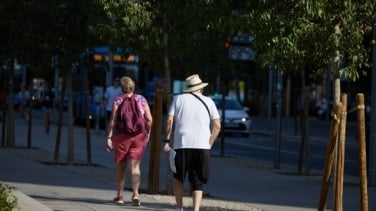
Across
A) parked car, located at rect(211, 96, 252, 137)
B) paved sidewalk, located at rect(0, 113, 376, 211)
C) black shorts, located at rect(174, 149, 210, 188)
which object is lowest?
paved sidewalk, located at rect(0, 113, 376, 211)

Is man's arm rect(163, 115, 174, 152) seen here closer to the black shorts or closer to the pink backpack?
the black shorts

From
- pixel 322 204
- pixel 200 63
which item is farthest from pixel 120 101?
pixel 200 63

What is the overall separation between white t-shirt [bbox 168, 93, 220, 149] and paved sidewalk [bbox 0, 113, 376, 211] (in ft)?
Answer: 6.16

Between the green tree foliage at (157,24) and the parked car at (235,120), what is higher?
the green tree foliage at (157,24)

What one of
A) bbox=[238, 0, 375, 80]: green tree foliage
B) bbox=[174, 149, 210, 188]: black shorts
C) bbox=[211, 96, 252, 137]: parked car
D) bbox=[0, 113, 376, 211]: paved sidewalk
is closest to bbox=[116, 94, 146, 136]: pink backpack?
bbox=[0, 113, 376, 211]: paved sidewalk

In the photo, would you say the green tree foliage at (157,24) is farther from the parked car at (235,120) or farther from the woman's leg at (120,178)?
the parked car at (235,120)

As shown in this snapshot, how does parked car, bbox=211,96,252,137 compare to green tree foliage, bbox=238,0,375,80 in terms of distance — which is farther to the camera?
parked car, bbox=211,96,252,137

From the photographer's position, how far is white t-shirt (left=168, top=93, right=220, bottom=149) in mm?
12602

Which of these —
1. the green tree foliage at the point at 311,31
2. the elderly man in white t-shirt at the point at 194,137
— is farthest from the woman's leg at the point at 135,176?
the green tree foliage at the point at 311,31

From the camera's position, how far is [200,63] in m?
34.7

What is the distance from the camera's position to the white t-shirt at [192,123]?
41.3 feet

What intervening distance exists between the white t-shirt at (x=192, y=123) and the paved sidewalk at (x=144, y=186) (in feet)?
6.16

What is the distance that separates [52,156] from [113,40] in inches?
325

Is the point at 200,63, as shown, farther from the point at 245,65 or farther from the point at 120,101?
the point at 245,65
